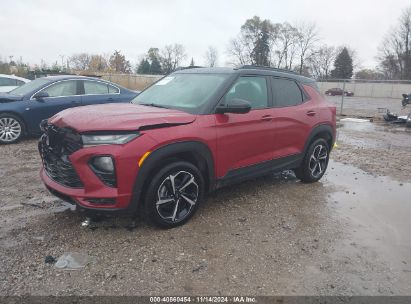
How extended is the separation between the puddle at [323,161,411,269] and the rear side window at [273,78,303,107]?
1539mm

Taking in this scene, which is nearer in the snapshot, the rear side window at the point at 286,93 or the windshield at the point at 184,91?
the windshield at the point at 184,91

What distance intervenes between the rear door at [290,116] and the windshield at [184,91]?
1.00 meters

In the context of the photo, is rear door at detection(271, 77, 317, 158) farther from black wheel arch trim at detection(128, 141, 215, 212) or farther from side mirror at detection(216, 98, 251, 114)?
black wheel arch trim at detection(128, 141, 215, 212)

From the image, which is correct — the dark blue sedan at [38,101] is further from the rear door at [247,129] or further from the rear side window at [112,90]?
the rear door at [247,129]

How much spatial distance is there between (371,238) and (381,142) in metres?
7.00

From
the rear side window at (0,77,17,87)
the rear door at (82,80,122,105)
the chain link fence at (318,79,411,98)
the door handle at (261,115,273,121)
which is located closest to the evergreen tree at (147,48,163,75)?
the chain link fence at (318,79,411,98)

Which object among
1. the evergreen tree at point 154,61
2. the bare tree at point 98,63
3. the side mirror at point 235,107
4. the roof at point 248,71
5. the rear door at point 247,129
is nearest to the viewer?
the side mirror at point 235,107

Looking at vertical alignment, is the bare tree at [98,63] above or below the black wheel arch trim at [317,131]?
above

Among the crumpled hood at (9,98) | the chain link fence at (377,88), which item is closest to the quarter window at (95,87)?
the crumpled hood at (9,98)

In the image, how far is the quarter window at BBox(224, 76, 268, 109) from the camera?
173 inches

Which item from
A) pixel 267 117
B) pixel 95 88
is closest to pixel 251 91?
pixel 267 117

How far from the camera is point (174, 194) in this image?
3854 mm

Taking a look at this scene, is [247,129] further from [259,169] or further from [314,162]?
[314,162]

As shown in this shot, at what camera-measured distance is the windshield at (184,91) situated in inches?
167
